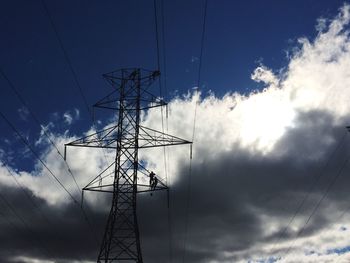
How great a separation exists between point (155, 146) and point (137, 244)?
7056mm

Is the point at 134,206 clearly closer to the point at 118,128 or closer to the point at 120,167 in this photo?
the point at 120,167

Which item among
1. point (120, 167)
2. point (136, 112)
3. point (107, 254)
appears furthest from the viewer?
point (136, 112)

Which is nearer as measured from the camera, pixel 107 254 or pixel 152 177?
pixel 107 254

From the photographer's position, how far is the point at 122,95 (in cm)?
3462

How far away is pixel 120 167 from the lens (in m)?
31.5

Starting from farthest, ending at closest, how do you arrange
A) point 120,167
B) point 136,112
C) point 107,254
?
1. point 136,112
2. point 120,167
3. point 107,254

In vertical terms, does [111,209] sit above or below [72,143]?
below

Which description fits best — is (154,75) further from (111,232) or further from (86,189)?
(111,232)

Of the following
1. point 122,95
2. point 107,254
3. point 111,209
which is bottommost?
point 107,254

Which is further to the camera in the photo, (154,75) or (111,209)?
(154,75)

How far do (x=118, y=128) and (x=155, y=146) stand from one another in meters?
3.55

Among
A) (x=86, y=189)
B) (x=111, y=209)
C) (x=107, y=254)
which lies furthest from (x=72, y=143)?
(x=107, y=254)

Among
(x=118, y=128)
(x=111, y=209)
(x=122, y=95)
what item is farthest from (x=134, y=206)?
(x=122, y=95)

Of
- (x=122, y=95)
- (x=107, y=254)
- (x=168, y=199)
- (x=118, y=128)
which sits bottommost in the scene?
(x=107, y=254)
